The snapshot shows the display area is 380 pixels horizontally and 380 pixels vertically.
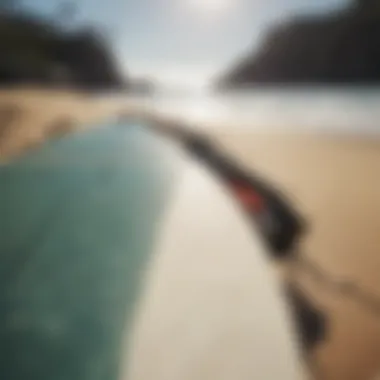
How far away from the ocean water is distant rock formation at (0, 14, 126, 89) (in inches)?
4.1

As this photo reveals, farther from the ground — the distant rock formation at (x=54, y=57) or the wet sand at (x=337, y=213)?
the distant rock formation at (x=54, y=57)

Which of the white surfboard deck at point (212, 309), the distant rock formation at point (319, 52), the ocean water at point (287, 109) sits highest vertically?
the distant rock formation at point (319, 52)

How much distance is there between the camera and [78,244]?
1204 millimetres

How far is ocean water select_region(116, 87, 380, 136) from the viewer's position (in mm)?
1217

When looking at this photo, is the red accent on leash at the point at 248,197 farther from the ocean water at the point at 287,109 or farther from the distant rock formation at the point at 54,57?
the distant rock formation at the point at 54,57

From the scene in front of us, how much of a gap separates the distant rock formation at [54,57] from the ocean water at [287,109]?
0.10 m

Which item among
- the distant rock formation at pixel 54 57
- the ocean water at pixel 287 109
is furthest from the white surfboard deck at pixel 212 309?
the distant rock formation at pixel 54 57

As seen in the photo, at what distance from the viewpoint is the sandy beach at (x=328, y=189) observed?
1.15m

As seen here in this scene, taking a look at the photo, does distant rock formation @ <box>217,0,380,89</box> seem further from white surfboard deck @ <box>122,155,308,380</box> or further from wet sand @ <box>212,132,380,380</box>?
white surfboard deck @ <box>122,155,308,380</box>

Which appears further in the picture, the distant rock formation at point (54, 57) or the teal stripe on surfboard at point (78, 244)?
the distant rock formation at point (54, 57)

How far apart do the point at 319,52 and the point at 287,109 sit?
0.11 metres

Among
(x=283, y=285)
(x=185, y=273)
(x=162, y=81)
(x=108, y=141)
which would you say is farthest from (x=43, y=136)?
(x=283, y=285)

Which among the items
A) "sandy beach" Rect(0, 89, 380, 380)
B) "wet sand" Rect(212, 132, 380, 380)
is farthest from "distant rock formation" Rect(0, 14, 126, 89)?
"wet sand" Rect(212, 132, 380, 380)

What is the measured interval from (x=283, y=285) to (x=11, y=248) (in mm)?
436
